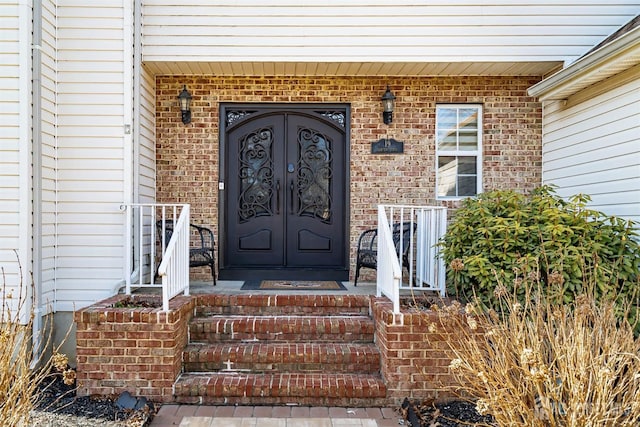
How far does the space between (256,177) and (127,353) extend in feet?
8.59

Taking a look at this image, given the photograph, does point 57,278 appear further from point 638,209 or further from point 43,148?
point 638,209

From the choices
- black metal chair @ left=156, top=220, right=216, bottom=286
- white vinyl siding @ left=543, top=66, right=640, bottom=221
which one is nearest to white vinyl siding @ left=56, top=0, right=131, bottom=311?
black metal chair @ left=156, top=220, right=216, bottom=286

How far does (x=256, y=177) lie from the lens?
5.20 meters

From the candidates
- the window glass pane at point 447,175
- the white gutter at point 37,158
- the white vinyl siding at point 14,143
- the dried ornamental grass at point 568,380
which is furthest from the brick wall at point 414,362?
the white vinyl siding at point 14,143

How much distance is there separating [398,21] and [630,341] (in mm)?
3722

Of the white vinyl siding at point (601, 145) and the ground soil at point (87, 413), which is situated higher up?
the white vinyl siding at point (601, 145)

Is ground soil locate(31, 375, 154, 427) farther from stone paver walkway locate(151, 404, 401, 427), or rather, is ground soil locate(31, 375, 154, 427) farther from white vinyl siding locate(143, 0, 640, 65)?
white vinyl siding locate(143, 0, 640, 65)

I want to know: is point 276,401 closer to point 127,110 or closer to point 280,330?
point 280,330

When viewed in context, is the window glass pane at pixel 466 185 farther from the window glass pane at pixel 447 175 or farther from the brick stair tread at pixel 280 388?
the brick stair tread at pixel 280 388

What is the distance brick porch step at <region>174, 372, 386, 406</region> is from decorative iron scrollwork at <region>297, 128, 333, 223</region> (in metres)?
2.38

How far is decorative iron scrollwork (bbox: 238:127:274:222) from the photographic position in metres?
5.19

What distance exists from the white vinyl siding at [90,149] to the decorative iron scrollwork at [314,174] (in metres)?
2.02

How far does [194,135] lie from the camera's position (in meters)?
5.09

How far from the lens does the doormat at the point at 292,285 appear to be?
14.6 ft
